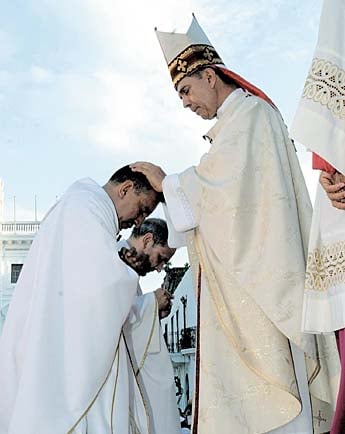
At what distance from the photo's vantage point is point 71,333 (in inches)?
130

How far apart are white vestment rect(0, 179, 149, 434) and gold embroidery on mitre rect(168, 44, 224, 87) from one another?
2.17 ft

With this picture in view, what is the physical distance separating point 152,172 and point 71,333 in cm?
79

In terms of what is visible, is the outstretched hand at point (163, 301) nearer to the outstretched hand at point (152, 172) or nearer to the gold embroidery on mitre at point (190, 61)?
the outstretched hand at point (152, 172)

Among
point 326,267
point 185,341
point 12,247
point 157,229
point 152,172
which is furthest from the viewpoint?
point 12,247

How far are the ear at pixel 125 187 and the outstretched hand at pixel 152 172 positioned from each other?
6 centimetres

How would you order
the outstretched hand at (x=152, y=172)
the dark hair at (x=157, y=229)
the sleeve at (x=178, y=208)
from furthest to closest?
the dark hair at (x=157, y=229) → the outstretched hand at (x=152, y=172) → the sleeve at (x=178, y=208)

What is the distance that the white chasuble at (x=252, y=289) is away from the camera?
3.08 metres

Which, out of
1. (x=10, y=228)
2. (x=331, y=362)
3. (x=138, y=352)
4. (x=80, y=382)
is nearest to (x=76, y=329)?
(x=80, y=382)

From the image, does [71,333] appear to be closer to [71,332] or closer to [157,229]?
[71,332]

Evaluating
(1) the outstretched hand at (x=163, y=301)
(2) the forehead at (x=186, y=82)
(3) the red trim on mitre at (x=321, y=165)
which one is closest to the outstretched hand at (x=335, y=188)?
(3) the red trim on mitre at (x=321, y=165)

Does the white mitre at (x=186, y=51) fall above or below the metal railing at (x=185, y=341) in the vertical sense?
above

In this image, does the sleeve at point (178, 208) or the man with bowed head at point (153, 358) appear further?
the man with bowed head at point (153, 358)

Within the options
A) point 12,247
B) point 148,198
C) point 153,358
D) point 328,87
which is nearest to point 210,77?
point 148,198

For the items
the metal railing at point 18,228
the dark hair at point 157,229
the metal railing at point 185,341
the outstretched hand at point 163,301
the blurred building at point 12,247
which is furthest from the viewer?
the metal railing at point 18,228
